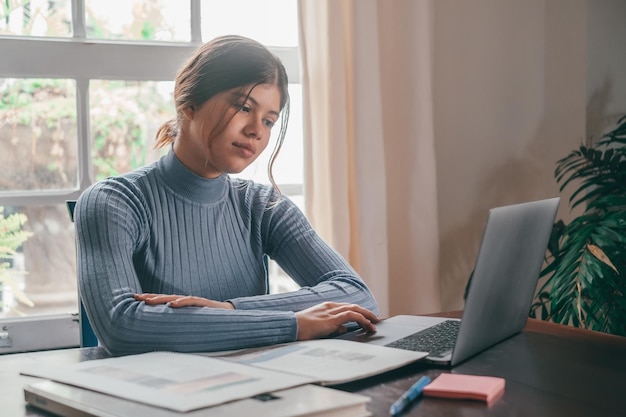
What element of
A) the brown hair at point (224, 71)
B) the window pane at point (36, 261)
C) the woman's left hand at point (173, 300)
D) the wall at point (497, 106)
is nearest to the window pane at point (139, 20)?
the window pane at point (36, 261)

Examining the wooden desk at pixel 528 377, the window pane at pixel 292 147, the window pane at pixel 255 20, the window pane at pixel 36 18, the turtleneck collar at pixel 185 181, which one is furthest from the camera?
the window pane at pixel 292 147

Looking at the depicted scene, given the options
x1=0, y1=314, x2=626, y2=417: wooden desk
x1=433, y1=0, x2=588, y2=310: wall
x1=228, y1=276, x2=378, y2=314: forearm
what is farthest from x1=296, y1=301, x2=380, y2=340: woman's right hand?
x1=433, y1=0, x2=588, y2=310: wall

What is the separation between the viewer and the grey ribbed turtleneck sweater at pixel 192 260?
1302 mm

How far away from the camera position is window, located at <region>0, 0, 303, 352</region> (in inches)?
87.7

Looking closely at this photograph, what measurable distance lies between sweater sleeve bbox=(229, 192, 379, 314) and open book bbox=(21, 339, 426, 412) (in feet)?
1.04

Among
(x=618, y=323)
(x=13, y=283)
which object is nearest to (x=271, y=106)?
(x=13, y=283)

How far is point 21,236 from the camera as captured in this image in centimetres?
225

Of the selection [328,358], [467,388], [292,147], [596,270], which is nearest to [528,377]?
[467,388]

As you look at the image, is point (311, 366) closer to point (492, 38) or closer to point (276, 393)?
point (276, 393)

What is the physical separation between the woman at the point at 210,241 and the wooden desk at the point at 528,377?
130mm

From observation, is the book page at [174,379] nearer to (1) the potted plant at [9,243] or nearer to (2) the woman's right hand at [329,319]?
(2) the woman's right hand at [329,319]

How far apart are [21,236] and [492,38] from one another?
1639mm

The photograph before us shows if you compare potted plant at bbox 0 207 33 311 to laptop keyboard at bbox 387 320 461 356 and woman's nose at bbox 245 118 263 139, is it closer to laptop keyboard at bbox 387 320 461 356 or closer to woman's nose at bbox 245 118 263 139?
woman's nose at bbox 245 118 263 139

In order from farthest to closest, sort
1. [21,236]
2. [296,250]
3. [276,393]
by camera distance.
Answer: [21,236]
[296,250]
[276,393]
